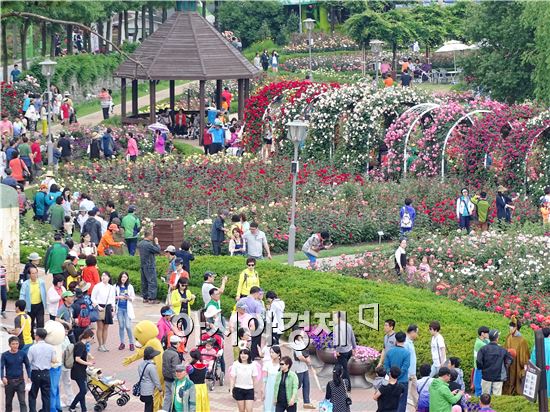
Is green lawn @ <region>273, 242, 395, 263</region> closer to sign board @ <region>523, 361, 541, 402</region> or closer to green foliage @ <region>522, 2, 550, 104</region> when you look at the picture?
sign board @ <region>523, 361, 541, 402</region>

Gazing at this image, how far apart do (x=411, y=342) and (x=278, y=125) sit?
21076mm

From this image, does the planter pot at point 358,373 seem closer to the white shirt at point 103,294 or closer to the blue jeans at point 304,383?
the blue jeans at point 304,383

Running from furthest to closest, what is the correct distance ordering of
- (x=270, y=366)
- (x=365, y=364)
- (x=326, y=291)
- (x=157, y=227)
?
1. (x=157, y=227)
2. (x=326, y=291)
3. (x=365, y=364)
4. (x=270, y=366)

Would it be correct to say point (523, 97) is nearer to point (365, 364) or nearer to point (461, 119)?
point (461, 119)

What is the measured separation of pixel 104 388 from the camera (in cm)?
1909

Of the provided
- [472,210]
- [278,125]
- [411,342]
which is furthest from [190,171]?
[411,342]

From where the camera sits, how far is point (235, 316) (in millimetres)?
20766

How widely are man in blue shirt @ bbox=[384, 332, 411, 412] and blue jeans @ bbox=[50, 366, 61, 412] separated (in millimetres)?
→ 4225

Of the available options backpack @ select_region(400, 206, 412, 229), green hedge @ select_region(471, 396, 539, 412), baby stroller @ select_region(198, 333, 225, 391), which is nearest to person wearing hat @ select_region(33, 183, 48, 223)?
backpack @ select_region(400, 206, 412, 229)

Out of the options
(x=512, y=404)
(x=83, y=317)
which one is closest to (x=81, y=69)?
(x=83, y=317)

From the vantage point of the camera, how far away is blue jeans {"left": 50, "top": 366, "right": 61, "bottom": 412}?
18422 millimetres

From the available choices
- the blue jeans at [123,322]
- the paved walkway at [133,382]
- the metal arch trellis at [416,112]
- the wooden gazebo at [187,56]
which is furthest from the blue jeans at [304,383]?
the wooden gazebo at [187,56]

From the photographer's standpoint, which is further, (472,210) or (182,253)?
(472,210)

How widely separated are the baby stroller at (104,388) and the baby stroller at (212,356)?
3.89 feet
